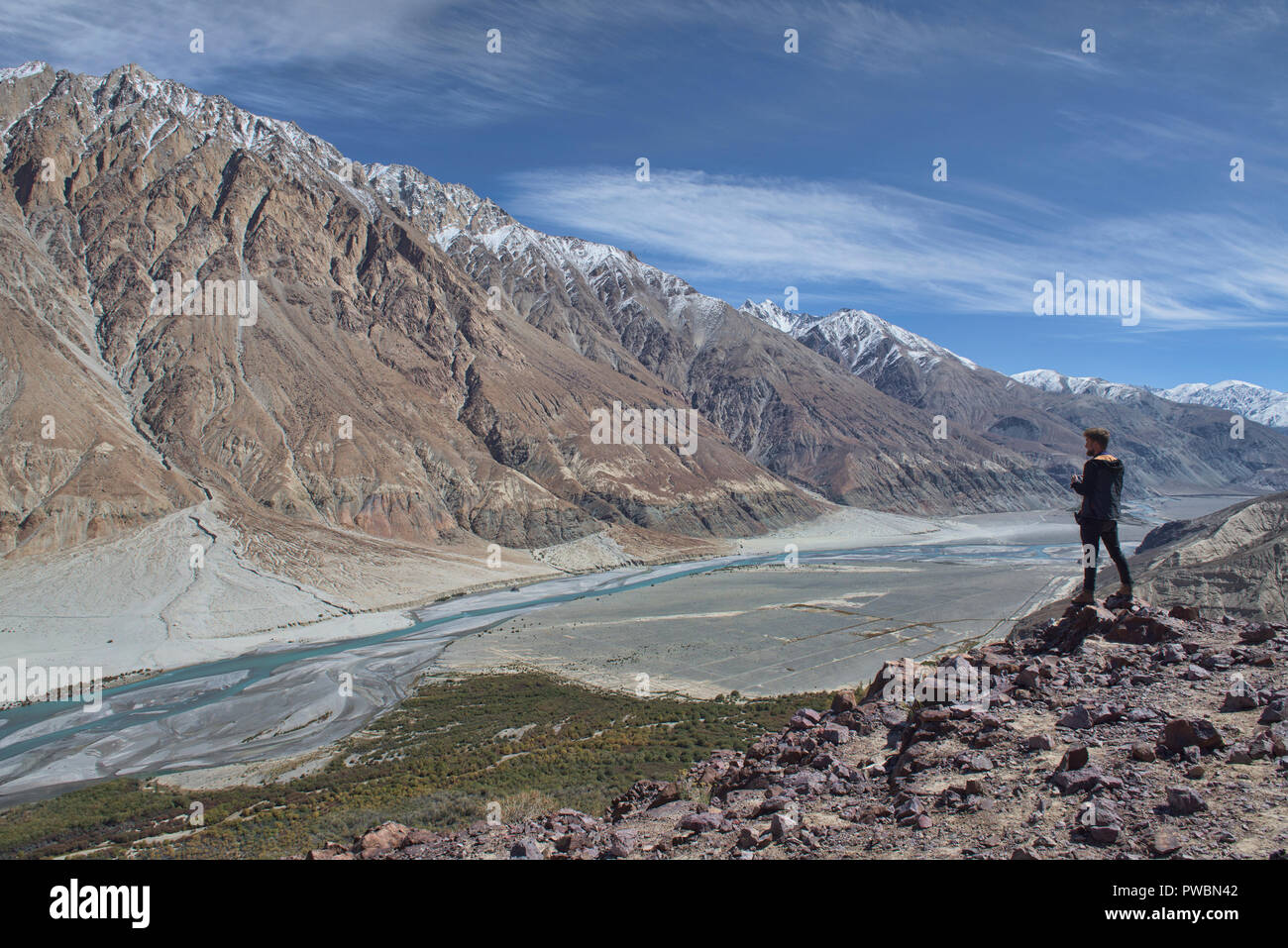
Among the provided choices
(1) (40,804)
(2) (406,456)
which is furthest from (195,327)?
(1) (40,804)

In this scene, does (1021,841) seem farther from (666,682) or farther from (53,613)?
(53,613)

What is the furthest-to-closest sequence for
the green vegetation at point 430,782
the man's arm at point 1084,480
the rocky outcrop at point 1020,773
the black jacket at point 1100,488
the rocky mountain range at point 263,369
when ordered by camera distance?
the rocky mountain range at point 263,369 < the green vegetation at point 430,782 < the man's arm at point 1084,480 < the black jacket at point 1100,488 < the rocky outcrop at point 1020,773

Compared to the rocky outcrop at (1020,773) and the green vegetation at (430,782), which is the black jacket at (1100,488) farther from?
the green vegetation at (430,782)

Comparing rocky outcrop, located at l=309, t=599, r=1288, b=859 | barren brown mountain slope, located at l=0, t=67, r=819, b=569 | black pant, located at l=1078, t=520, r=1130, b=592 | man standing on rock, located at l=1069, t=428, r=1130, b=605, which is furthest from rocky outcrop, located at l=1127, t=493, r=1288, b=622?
barren brown mountain slope, located at l=0, t=67, r=819, b=569

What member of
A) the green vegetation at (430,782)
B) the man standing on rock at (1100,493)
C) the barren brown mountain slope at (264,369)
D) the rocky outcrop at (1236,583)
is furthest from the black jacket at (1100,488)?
the barren brown mountain slope at (264,369)

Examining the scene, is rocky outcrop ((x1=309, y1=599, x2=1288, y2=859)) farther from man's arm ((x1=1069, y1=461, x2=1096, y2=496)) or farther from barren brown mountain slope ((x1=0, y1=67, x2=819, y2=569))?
barren brown mountain slope ((x1=0, y1=67, x2=819, y2=569))

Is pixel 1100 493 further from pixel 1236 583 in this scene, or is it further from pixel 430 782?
pixel 430 782
